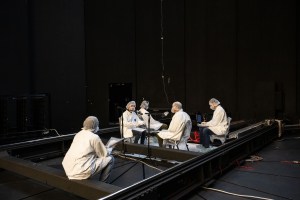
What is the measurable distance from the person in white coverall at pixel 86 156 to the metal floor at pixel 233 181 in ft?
1.41

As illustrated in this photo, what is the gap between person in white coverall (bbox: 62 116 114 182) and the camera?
12.9ft

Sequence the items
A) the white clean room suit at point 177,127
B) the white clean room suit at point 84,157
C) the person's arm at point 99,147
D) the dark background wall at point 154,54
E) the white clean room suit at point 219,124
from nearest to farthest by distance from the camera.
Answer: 1. the white clean room suit at point 84,157
2. the person's arm at point 99,147
3. the white clean room suit at point 177,127
4. the white clean room suit at point 219,124
5. the dark background wall at point 154,54

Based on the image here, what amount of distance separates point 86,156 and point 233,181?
2190 millimetres

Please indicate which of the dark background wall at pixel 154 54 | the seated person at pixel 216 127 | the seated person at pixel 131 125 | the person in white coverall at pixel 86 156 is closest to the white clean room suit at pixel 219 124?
the seated person at pixel 216 127

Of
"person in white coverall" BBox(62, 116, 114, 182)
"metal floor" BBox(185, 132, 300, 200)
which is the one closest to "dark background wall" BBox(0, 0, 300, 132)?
"metal floor" BBox(185, 132, 300, 200)

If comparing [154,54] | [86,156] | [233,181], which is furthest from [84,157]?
[154,54]

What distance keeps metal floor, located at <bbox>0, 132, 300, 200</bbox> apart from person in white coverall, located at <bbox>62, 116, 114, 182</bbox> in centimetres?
43

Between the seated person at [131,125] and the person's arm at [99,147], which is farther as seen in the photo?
the seated person at [131,125]

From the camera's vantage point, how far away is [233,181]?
4629 millimetres

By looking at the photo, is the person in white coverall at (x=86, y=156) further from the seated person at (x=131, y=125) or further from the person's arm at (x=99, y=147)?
the seated person at (x=131, y=125)

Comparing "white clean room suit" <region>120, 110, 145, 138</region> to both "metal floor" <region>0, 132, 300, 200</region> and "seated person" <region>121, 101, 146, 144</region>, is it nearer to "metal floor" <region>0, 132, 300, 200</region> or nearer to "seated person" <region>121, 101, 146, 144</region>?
"seated person" <region>121, 101, 146, 144</region>

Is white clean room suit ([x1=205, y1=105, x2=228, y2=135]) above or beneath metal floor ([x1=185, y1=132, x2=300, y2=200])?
above

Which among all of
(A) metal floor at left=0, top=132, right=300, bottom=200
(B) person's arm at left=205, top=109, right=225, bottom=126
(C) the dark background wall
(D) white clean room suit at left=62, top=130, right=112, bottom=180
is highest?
(C) the dark background wall

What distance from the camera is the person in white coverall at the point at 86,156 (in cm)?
394
